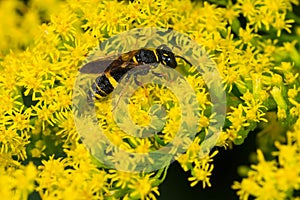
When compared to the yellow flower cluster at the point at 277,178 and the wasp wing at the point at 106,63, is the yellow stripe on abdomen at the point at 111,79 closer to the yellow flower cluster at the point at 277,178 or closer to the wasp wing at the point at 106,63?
the wasp wing at the point at 106,63

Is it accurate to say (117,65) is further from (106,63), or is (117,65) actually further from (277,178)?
(277,178)

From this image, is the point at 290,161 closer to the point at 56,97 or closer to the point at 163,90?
the point at 163,90

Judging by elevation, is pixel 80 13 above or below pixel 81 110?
above

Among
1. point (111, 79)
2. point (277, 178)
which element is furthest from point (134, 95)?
point (277, 178)

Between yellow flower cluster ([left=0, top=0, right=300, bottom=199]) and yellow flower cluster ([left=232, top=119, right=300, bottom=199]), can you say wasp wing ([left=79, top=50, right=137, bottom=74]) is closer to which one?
yellow flower cluster ([left=0, top=0, right=300, bottom=199])

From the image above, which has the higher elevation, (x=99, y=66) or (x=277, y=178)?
(x=99, y=66)

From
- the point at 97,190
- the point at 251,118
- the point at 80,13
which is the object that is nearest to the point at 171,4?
the point at 80,13
